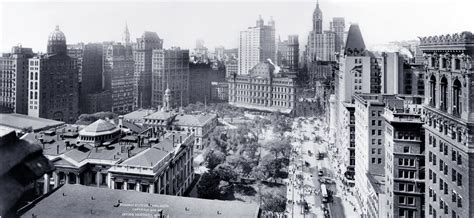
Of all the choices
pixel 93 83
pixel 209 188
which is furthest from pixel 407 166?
pixel 93 83

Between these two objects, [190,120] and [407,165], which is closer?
[407,165]

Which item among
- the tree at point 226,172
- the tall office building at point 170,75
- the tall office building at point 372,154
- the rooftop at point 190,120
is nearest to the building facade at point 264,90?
the tall office building at point 170,75

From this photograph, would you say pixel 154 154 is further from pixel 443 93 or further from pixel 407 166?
pixel 443 93

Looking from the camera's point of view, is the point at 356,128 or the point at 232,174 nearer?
the point at 232,174

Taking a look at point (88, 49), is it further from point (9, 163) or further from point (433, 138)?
point (9, 163)

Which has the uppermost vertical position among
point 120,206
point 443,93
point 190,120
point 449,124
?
point 443,93

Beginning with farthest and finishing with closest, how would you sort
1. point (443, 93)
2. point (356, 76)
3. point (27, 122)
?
point (27, 122) < point (356, 76) < point (443, 93)

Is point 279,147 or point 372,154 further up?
point 372,154

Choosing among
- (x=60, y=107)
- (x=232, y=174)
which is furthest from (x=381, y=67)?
(x=60, y=107)
